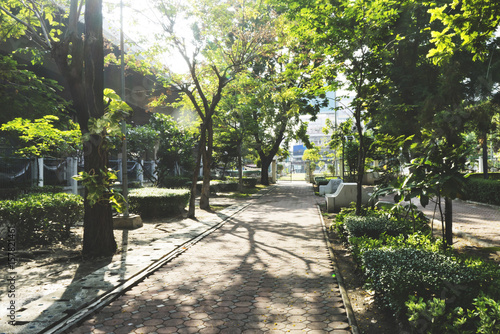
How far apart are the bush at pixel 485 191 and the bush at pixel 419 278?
40.8 ft

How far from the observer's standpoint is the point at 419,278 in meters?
3.97

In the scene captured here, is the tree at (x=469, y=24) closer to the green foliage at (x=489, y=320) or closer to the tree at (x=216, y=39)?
the green foliage at (x=489, y=320)

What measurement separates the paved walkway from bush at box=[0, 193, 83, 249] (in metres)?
2.97

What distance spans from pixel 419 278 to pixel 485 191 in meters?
14.9

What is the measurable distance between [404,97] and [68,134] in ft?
44.1

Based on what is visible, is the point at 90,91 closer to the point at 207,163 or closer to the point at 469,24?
the point at 469,24

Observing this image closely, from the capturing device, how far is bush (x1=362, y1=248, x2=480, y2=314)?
3.78 metres

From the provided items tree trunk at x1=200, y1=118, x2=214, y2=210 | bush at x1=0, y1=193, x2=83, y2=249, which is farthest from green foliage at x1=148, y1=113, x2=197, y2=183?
bush at x1=0, y1=193, x2=83, y2=249

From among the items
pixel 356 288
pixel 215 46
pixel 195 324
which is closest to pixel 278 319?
pixel 195 324

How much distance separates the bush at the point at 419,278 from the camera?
378 centimetres

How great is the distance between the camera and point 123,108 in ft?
24.1

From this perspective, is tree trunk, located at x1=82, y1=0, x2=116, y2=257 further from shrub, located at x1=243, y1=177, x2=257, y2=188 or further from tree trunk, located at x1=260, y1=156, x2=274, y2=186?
tree trunk, located at x1=260, y1=156, x2=274, y2=186

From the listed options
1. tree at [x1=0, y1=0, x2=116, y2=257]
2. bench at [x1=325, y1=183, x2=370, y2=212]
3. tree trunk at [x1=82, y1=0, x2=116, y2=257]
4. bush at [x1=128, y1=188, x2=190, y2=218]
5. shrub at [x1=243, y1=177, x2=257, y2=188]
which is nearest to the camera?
tree at [x1=0, y1=0, x2=116, y2=257]

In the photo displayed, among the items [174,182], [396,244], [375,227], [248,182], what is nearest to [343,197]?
[375,227]
